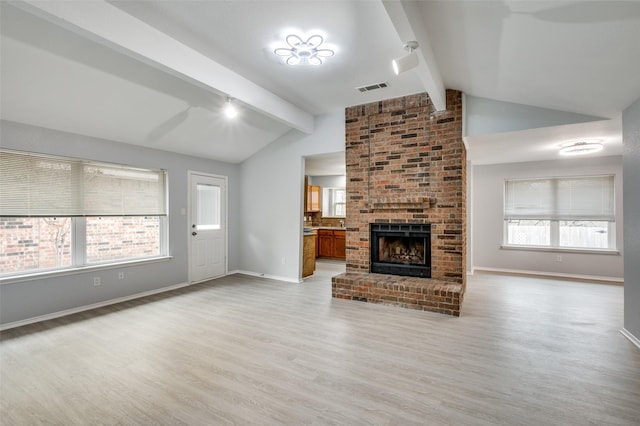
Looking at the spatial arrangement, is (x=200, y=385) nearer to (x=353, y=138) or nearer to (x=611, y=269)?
(x=353, y=138)

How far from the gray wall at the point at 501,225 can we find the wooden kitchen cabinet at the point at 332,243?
3.26 meters

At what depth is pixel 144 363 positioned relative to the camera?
2611 mm

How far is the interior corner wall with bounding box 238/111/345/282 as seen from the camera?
214 inches

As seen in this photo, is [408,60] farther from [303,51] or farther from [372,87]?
[372,87]

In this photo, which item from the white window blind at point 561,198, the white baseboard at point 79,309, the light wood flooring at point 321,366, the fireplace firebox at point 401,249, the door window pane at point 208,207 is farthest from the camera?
the white window blind at point 561,198

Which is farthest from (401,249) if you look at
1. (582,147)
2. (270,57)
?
(270,57)

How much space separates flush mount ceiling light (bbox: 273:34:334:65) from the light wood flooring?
2953 millimetres

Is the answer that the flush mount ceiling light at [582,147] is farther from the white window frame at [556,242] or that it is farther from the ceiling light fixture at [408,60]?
the ceiling light fixture at [408,60]

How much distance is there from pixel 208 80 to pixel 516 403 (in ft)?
13.0

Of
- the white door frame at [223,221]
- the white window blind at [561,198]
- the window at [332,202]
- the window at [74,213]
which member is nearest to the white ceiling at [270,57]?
the window at [74,213]

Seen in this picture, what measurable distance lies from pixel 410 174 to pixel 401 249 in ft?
3.99

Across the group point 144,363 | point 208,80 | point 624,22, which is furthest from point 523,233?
point 144,363

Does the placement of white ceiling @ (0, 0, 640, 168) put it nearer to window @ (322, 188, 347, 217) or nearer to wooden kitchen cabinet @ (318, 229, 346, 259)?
wooden kitchen cabinet @ (318, 229, 346, 259)

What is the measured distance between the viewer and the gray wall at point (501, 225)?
5.80m
